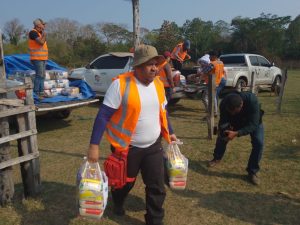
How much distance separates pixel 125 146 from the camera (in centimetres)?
346

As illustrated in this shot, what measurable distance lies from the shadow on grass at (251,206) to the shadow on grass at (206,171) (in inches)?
22.7

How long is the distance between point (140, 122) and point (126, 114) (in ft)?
0.55

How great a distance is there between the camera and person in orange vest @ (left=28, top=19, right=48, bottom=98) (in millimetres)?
7648

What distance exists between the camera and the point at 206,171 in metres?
5.48

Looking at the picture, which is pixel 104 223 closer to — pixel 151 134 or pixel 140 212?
pixel 140 212

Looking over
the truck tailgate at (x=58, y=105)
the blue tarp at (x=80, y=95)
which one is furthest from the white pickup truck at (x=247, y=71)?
the truck tailgate at (x=58, y=105)

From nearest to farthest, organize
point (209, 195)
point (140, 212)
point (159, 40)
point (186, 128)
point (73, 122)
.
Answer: point (140, 212) → point (209, 195) → point (186, 128) → point (73, 122) → point (159, 40)

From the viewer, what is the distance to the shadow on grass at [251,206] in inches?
159

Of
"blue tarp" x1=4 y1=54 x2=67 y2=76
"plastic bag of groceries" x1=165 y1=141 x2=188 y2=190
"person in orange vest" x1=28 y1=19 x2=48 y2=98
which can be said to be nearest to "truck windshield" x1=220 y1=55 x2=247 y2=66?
"blue tarp" x1=4 y1=54 x2=67 y2=76

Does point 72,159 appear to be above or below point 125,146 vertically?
below

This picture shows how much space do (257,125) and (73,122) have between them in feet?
18.5

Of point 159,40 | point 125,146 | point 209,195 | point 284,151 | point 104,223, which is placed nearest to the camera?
point 125,146

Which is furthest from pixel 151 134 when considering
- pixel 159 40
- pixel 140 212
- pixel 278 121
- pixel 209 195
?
pixel 159 40

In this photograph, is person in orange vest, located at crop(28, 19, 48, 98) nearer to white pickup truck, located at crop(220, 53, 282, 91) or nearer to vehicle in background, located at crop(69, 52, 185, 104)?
vehicle in background, located at crop(69, 52, 185, 104)
